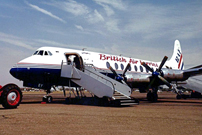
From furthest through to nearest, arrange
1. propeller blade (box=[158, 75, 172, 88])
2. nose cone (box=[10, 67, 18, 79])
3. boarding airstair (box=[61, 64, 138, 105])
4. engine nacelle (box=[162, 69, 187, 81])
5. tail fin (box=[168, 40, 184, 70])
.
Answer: tail fin (box=[168, 40, 184, 70])
engine nacelle (box=[162, 69, 187, 81])
propeller blade (box=[158, 75, 172, 88])
nose cone (box=[10, 67, 18, 79])
boarding airstair (box=[61, 64, 138, 105])

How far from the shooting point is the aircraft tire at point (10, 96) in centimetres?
1215

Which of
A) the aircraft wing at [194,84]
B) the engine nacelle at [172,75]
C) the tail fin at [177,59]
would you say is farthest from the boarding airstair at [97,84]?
the tail fin at [177,59]

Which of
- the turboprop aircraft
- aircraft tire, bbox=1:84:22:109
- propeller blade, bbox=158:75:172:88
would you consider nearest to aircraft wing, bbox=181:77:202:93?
the turboprop aircraft

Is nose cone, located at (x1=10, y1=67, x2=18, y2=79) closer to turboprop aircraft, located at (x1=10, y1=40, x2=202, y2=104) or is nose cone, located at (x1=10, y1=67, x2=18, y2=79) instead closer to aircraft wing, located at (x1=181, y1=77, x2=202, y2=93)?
turboprop aircraft, located at (x1=10, y1=40, x2=202, y2=104)

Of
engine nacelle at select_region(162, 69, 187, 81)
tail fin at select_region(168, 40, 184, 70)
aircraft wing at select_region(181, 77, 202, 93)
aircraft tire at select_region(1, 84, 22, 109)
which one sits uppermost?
tail fin at select_region(168, 40, 184, 70)

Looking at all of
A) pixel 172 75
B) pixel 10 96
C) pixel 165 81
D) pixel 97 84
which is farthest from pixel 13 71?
pixel 172 75

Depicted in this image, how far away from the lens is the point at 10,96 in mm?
12391

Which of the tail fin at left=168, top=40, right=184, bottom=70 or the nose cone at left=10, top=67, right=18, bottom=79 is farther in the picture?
the tail fin at left=168, top=40, right=184, bottom=70

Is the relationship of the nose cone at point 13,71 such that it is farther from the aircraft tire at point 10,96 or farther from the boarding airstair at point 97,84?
the aircraft tire at point 10,96

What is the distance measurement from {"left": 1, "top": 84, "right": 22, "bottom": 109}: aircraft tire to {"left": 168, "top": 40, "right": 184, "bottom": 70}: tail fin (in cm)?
2572

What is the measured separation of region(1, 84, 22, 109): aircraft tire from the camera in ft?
39.9

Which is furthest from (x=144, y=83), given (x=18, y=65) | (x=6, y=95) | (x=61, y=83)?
(x=6, y=95)

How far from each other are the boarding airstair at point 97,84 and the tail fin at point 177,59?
18.3 metres

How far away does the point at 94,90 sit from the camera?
16.9 metres
